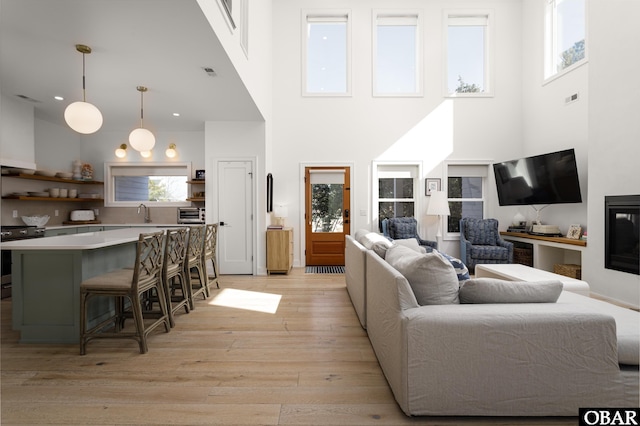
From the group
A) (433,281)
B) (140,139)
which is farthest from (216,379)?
(140,139)

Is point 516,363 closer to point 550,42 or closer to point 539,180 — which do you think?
point 539,180

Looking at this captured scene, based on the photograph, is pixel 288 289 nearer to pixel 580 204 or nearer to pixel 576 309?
pixel 576 309

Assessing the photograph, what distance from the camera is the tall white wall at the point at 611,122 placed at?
3611 millimetres

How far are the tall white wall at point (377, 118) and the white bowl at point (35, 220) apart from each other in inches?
150

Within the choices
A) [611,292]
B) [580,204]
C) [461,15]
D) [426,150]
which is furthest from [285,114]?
[611,292]

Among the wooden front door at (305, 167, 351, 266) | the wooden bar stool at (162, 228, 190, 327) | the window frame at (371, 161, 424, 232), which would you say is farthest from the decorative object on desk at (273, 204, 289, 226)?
the wooden bar stool at (162, 228, 190, 327)

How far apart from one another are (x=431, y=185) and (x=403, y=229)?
1.21 m

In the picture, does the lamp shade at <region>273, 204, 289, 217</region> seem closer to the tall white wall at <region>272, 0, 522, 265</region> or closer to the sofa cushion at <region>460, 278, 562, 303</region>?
the tall white wall at <region>272, 0, 522, 265</region>

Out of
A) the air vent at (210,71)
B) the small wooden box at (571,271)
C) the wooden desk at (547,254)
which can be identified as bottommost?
the small wooden box at (571,271)

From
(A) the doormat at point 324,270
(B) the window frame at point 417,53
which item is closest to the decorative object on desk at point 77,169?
(A) the doormat at point 324,270

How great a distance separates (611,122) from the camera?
12.6 feet

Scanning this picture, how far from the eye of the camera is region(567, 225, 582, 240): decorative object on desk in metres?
4.65

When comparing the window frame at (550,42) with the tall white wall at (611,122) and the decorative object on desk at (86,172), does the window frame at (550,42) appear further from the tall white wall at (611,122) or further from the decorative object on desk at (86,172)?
the decorative object on desk at (86,172)

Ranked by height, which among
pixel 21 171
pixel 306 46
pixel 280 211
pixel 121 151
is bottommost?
pixel 280 211
